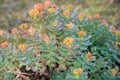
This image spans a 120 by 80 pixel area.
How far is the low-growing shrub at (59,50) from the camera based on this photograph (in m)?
2.15

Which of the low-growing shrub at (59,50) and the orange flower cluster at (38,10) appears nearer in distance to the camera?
the low-growing shrub at (59,50)

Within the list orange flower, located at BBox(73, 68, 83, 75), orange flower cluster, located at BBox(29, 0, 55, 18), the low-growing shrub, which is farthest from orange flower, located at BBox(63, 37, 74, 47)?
orange flower cluster, located at BBox(29, 0, 55, 18)

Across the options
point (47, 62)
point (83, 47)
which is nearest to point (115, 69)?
point (83, 47)

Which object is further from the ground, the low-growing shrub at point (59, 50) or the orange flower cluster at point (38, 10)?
the orange flower cluster at point (38, 10)

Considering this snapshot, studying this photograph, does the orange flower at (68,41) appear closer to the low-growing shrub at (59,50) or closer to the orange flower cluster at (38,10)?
the low-growing shrub at (59,50)

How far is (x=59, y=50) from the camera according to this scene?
2.16 metres

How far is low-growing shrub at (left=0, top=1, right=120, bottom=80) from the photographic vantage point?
2.15 meters

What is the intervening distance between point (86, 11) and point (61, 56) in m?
2.94

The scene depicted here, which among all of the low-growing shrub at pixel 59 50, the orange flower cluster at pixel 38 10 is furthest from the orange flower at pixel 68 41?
the orange flower cluster at pixel 38 10

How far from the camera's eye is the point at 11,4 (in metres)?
5.84

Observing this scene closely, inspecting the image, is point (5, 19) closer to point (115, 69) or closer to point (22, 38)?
point (22, 38)

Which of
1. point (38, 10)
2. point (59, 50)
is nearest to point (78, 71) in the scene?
point (59, 50)

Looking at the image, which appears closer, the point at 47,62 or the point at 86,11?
the point at 47,62

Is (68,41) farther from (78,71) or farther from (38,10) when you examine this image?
(38,10)
